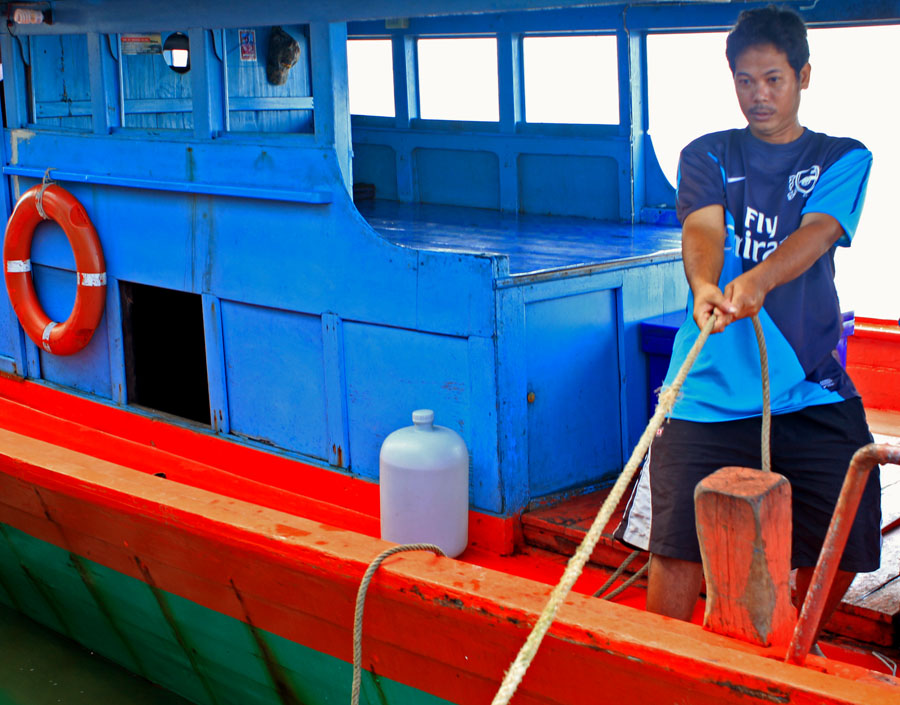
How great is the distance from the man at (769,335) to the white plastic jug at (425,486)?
1046mm

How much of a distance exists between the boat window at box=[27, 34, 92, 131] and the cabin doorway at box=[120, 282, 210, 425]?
1.10 m

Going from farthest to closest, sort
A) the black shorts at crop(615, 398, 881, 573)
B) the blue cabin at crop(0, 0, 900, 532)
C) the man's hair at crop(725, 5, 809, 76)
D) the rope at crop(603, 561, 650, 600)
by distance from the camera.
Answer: the blue cabin at crop(0, 0, 900, 532)
the rope at crop(603, 561, 650, 600)
the black shorts at crop(615, 398, 881, 573)
the man's hair at crop(725, 5, 809, 76)

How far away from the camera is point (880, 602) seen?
308 cm

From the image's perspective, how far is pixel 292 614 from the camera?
11.2ft

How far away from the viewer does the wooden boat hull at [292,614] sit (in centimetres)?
244

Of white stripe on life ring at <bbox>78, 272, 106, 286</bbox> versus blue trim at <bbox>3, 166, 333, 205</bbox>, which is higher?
blue trim at <bbox>3, 166, 333, 205</bbox>

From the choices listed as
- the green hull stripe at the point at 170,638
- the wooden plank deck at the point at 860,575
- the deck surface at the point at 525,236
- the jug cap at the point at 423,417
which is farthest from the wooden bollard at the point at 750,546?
the deck surface at the point at 525,236

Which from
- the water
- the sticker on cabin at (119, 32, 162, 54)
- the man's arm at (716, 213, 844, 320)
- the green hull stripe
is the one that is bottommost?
the water

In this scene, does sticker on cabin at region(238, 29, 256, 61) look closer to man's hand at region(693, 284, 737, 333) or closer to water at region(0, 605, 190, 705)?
water at region(0, 605, 190, 705)

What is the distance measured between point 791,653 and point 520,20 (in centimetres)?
442

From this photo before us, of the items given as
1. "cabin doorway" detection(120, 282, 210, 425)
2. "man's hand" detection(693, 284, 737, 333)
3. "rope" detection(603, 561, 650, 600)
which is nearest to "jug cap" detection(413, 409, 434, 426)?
"rope" detection(603, 561, 650, 600)

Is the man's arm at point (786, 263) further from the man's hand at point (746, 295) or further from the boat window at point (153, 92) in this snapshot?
the boat window at point (153, 92)

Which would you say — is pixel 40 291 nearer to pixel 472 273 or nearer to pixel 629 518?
pixel 472 273

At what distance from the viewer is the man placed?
2604mm
